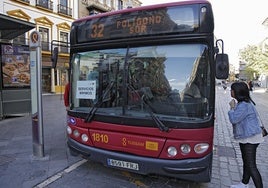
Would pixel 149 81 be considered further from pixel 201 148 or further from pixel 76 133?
pixel 76 133

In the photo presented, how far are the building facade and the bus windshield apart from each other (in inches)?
762

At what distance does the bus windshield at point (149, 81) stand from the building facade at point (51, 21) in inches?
762

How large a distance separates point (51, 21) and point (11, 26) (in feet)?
58.4

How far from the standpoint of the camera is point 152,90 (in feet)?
11.4

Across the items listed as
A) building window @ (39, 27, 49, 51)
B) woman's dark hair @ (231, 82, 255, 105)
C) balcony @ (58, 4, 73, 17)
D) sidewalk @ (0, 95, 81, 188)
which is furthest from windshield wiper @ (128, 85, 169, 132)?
balcony @ (58, 4, 73, 17)

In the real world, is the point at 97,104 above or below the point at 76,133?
above

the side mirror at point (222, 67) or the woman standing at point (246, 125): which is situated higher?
the side mirror at point (222, 67)

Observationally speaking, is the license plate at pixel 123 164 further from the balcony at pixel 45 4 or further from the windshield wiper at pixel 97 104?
the balcony at pixel 45 4

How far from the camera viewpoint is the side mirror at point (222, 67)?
3265mm

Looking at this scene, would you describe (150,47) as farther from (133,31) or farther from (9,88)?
(9,88)

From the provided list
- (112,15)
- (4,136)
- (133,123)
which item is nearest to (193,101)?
(133,123)

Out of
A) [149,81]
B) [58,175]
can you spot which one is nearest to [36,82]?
[58,175]

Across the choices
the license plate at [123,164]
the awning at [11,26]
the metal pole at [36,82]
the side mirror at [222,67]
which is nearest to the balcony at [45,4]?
the awning at [11,26]

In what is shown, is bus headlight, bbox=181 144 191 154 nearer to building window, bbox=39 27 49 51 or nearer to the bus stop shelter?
the bus stop shelter
